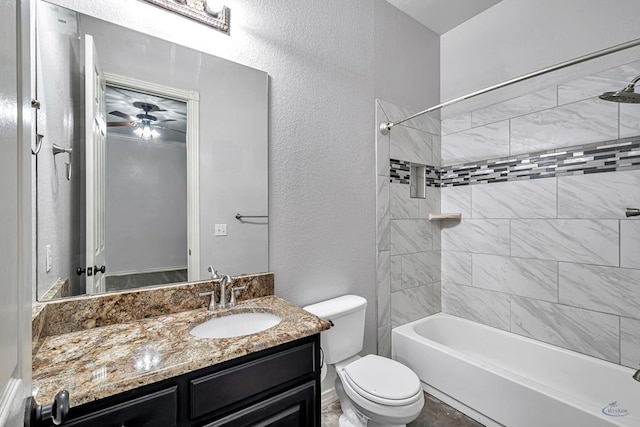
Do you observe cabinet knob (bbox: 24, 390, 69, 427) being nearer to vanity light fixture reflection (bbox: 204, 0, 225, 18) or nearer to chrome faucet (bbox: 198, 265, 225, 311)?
chrome faucet (bbox: 198, 265, 225, 311)

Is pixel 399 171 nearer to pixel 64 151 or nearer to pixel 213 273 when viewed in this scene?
pixel 213 273

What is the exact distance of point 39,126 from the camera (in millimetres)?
1096

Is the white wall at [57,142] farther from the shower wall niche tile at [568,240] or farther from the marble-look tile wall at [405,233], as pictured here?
the shower wall niche tile at [568,240]

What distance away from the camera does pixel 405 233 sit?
95.3 inches

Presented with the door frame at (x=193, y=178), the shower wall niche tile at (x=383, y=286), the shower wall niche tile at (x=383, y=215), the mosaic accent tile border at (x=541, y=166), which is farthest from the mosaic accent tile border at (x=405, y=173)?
the door frame at (x=193, y=178)

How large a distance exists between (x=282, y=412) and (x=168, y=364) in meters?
0.49

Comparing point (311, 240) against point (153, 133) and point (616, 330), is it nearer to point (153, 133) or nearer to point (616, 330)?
point (153, 133)

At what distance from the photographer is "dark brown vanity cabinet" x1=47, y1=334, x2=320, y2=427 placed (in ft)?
2.76

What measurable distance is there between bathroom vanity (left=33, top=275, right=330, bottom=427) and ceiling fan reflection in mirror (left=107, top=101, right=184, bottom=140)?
70cm

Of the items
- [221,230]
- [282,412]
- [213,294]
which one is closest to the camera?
[282,412]

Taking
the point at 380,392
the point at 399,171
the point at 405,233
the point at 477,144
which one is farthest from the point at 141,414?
the point at 477,144

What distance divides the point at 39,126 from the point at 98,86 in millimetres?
288

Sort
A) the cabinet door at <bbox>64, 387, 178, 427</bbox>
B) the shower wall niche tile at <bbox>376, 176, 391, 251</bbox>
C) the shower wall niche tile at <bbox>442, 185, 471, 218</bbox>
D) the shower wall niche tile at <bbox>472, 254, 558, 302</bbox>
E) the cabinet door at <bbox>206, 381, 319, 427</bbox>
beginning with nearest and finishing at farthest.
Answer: the cabinet door at <bbox>64, 387, 178, 427</bbox>, the cabinet door at <bbox>206, 381, 319, 427</bbox>, the shower wall niche tile at <bbox>472, 254, 558, 302</bbox>, the shower wall niche tile at <bbox>376, 176, 391, 251</bbox>, the shower wall niche tile at <bbox>442, 185, 471, 218</bbox>

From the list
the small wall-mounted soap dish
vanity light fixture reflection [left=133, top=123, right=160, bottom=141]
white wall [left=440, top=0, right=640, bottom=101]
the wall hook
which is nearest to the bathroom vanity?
the wall hook
